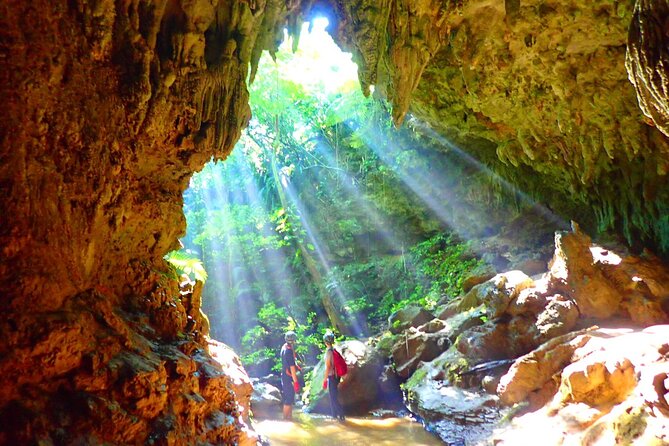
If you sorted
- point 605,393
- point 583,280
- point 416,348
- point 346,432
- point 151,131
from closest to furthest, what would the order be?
point 151,131 < point 605,393 < point 346,432 < point 583,280 < point 416,348

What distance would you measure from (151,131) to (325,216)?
14163 mm

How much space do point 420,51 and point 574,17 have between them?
2.39 metres

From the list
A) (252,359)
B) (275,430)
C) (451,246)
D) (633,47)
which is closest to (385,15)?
(633,47)

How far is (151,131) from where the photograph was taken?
4.19 meters

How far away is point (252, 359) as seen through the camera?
575 inches

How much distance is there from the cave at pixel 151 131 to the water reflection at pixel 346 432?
1.67m

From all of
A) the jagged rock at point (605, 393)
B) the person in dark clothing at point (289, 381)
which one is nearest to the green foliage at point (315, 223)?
A: the person in dark clothing at point (289, 381)

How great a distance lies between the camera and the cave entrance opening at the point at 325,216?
49.5 feet

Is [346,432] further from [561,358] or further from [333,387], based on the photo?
[561,358]

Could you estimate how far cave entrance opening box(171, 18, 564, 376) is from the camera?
1509cm

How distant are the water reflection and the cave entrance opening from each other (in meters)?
6.58

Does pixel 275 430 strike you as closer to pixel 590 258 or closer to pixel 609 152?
pixel 590 258

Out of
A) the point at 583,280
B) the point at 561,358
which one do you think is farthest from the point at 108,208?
the point at 583,280

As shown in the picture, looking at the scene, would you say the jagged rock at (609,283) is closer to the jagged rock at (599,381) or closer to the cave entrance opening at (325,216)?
the jagged rock at (599,381)
